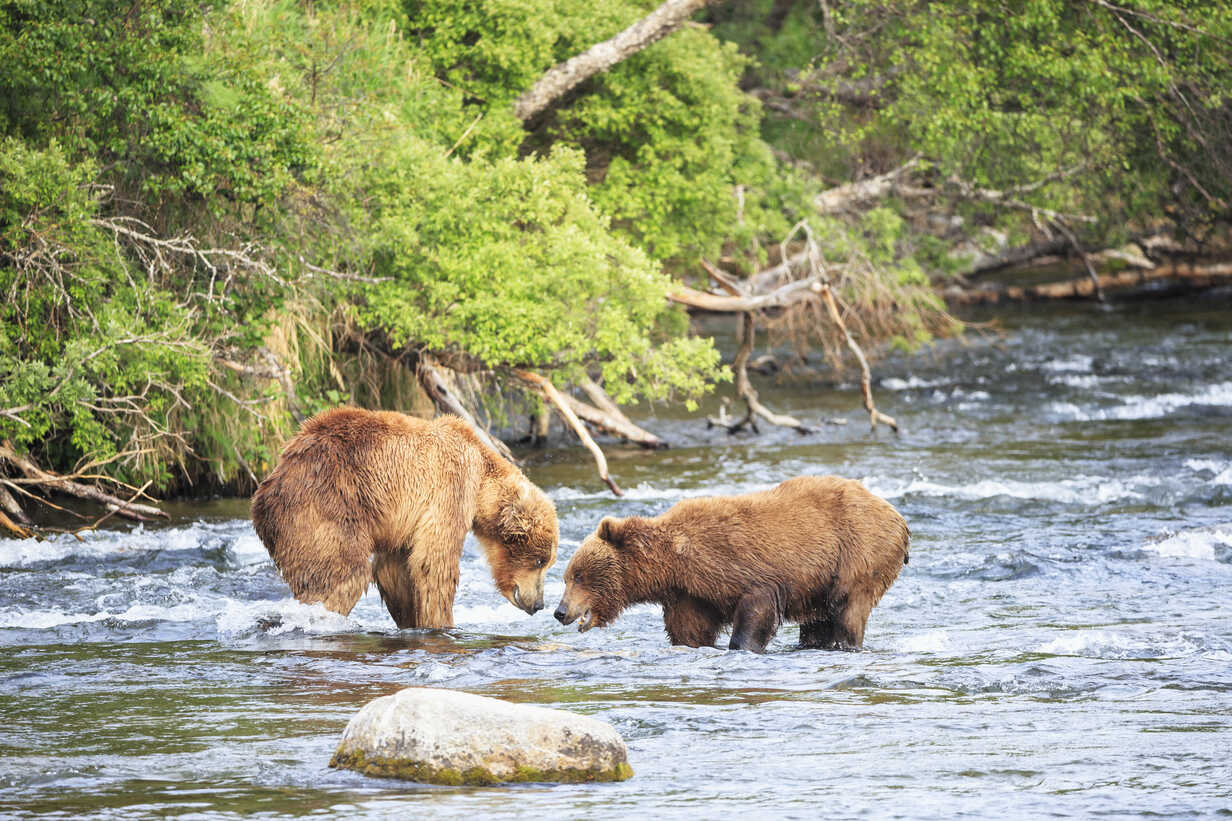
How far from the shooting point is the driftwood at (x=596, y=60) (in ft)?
62.2

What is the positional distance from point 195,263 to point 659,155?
28.1 ft

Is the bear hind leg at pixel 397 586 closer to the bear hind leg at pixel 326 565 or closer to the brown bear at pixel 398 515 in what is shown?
the brown bear at pixel 398 515

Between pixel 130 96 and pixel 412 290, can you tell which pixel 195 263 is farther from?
pixel 412 290

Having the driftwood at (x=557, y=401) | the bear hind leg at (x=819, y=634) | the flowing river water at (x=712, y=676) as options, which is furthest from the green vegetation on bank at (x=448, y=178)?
the bear hind leg at (x=819, y=634)

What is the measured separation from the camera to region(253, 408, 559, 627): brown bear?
8641mm

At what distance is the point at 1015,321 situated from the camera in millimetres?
32500

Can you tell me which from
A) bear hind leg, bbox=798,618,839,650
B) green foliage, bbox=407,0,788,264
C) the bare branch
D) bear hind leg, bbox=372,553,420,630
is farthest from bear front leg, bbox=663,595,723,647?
the bare branch

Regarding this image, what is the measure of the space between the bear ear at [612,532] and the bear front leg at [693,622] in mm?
502

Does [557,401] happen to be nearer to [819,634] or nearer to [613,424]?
[613,424]

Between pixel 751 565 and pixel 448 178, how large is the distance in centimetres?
742

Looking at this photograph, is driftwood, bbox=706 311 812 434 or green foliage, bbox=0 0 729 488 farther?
driftwood, bbox=706 311 812 434

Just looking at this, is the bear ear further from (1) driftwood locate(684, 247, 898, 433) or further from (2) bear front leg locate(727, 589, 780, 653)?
(1) driftwood locate(684, 247, 898, 433)

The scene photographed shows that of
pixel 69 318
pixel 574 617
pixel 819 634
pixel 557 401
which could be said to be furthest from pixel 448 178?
pixel 819 634

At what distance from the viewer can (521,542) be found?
9.19m
